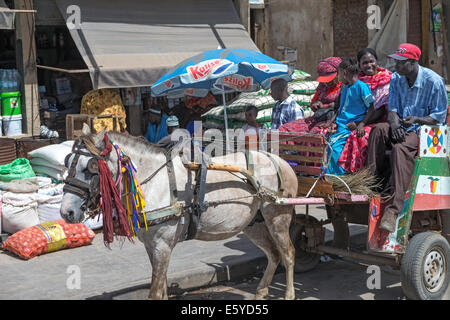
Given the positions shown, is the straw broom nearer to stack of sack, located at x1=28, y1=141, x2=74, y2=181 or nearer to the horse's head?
the horse's head

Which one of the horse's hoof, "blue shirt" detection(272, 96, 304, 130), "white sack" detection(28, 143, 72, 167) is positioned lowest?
the horse's hoof

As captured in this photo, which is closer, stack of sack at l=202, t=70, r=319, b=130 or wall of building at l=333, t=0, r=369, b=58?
stack of sack at l=202, t=70, r=319, b=130

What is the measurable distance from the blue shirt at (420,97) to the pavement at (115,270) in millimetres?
2434

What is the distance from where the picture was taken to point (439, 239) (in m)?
5.26

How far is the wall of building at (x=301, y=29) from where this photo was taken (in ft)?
43.9

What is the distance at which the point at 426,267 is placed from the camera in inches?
204

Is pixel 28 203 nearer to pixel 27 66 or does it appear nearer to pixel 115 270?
pixel 115 270

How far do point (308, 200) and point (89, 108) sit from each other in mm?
5444

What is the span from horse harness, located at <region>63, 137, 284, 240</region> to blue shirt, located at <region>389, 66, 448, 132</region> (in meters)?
1.49

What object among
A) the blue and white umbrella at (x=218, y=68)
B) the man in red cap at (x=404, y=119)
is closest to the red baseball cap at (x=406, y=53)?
the man in red cap at (x=404, y=119)

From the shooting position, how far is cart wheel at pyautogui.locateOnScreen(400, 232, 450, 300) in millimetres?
5039

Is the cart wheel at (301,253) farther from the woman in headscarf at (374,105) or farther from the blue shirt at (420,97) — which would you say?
the blue shirt at (420,97)

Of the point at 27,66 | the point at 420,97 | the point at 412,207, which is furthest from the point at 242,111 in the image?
the point at 412,207

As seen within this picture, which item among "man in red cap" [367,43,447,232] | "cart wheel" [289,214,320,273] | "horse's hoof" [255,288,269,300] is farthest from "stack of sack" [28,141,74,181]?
"man in red cap" [367,43,447,232]
